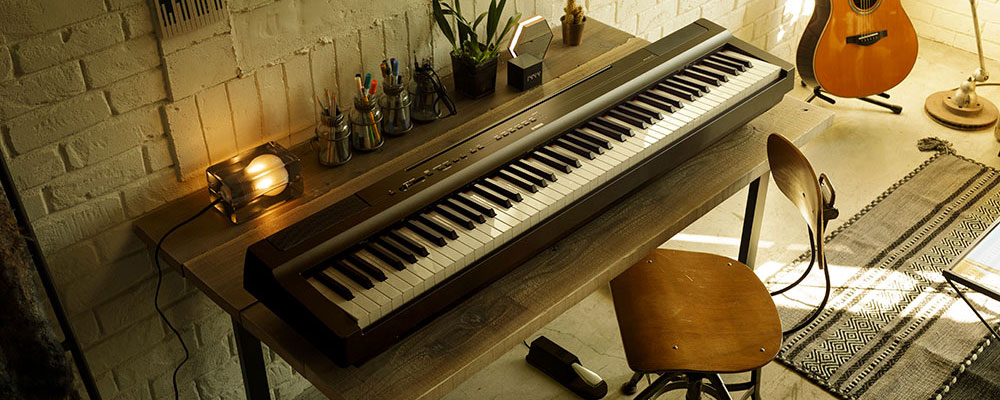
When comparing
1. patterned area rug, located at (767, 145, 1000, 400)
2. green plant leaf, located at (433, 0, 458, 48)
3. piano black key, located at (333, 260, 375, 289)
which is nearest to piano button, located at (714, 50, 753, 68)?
green plant leaf, located at (433, 0, 458, 48)

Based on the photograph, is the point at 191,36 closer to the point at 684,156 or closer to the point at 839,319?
the point at 684,156

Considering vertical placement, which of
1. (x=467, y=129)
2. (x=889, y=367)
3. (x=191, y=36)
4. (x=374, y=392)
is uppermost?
(x=191, y=36)

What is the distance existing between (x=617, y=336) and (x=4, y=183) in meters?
1.99

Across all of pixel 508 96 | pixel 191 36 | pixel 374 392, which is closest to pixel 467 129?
pixel 508 96

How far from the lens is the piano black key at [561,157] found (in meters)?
2.21

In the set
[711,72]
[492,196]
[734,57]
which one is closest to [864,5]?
[734,57]

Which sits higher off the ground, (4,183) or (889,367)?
(4,183)

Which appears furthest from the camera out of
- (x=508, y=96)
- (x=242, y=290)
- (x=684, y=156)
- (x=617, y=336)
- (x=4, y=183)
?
(x=617, y=336)

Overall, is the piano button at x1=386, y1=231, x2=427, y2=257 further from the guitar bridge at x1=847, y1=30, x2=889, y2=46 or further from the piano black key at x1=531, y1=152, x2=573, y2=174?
the guitar bridge at x1=847, y1=30, x2=889, y2=46

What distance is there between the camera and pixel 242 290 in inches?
76.7

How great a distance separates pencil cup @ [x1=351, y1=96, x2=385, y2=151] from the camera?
2.29 m

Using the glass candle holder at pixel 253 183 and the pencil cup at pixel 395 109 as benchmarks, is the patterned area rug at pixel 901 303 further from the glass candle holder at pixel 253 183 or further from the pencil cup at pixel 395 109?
the glass candle holder at pixel 253 183

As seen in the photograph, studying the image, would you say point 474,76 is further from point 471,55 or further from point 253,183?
point 253,183

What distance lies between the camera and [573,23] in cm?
279
